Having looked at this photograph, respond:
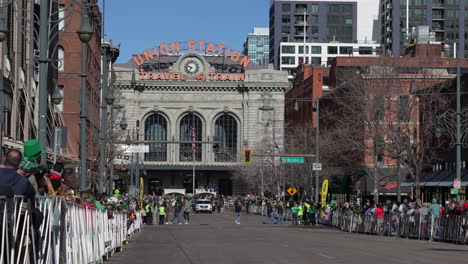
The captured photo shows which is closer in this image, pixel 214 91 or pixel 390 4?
pixel 214 91

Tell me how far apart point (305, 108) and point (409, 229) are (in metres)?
86.7

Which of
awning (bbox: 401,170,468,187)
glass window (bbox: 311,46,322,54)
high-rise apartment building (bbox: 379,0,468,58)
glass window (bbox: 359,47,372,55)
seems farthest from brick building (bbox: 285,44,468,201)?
glass window (bbox: 311,46,322,54)

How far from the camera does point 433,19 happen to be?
156m

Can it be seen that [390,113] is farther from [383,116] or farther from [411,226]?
[411,226]

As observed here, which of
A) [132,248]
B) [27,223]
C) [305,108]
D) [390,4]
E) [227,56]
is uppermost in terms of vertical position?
[390,4]

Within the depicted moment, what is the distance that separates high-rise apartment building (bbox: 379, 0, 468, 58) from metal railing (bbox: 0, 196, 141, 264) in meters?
138

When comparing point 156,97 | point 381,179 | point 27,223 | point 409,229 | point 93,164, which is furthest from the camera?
point 156,97

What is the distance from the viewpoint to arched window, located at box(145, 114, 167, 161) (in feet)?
449

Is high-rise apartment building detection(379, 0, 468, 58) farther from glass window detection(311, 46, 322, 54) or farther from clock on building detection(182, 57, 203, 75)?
clock on building detection(182, 57, 203, 75)

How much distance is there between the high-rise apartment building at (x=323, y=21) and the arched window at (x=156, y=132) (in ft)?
164

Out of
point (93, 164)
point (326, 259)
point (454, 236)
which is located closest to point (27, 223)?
point (326, 259)

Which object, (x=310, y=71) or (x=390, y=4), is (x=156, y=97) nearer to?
(x=310, y=71)

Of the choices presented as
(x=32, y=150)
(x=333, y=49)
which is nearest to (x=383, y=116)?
(x=32, y=150)

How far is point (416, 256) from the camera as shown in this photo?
23.4 metres
